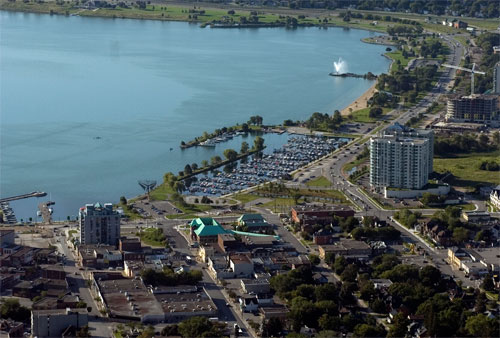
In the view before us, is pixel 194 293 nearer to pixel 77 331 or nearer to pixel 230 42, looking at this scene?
pixel 77 331

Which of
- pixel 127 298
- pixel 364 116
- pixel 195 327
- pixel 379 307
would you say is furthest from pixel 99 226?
pixel 364 116

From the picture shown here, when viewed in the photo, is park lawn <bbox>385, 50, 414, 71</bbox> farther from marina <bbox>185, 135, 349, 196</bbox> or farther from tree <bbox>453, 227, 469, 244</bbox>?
tree <bbox>453, 227, 469, 244</bbox>

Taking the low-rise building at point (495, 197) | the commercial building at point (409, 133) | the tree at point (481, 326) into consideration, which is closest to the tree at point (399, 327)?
the tree at point (481, 326)

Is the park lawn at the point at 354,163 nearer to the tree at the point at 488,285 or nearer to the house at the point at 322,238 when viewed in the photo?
the house at the point at 322,238

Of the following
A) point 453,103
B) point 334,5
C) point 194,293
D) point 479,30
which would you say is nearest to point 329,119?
point 453,103

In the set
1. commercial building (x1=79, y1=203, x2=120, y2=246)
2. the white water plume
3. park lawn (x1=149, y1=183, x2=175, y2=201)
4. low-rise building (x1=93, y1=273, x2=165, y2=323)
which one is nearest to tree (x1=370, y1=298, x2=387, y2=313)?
low-rise building (x1=93, y1=273, x2=165, y2=323)

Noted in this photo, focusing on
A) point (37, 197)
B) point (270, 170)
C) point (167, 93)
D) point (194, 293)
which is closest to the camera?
point (194, 293)
